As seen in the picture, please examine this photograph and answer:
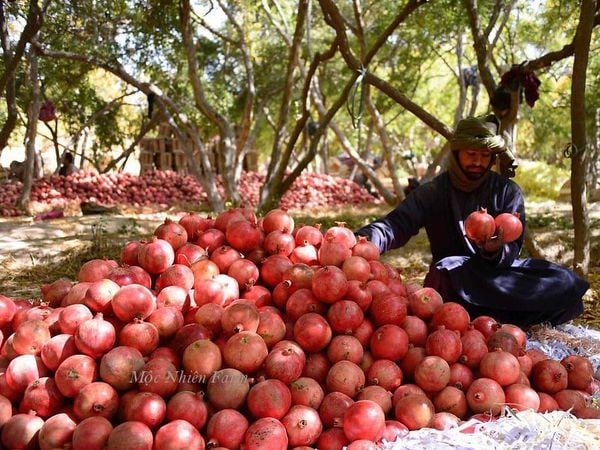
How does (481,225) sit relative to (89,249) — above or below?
above

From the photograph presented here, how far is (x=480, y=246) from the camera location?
11.5ft

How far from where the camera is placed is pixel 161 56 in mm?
12148

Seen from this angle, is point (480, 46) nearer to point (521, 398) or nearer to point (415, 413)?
point (521, 398)

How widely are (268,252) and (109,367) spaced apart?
110 centimetres

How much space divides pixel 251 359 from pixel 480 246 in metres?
1.85

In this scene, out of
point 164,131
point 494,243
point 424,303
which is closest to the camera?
point 424,303

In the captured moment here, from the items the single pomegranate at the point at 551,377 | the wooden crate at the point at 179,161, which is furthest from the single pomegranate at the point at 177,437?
the wooden crate at the point at 179,161

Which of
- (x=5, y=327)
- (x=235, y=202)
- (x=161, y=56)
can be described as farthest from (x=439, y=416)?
(x=161, y=56)

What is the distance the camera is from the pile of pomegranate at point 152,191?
43.7 ft

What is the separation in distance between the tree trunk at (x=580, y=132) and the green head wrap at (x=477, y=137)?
1.46m

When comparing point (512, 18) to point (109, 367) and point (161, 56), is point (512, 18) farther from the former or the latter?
point (109, 367)

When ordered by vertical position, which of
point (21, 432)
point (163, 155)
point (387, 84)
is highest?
point (387, 84)

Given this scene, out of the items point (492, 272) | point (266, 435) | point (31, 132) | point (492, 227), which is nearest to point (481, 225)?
point (492, 227)

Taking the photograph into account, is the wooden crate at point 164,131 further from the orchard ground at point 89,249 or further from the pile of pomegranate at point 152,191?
the orchard ground at point 89,249
